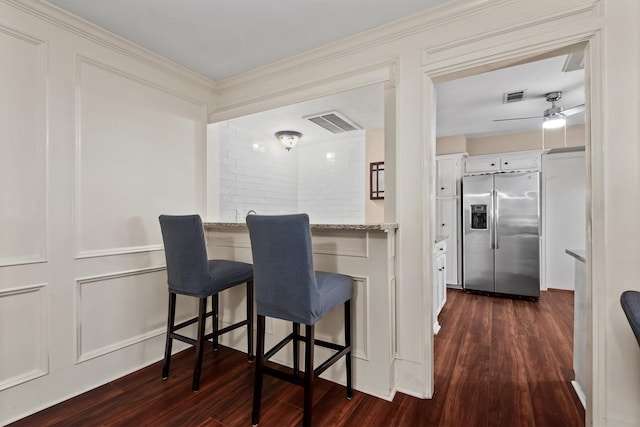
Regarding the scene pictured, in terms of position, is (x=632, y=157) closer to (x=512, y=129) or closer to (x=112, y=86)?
(x=112, y=86)

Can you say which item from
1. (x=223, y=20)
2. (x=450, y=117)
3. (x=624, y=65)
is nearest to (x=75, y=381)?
(x=223, y=20)

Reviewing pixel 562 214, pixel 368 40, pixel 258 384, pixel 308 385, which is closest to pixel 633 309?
pixel 308 385

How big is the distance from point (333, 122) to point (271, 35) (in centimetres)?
127

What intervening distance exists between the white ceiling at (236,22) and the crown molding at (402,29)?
5 centimetres

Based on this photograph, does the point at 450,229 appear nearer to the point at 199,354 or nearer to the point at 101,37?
the point at 199,354

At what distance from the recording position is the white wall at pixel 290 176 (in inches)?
124

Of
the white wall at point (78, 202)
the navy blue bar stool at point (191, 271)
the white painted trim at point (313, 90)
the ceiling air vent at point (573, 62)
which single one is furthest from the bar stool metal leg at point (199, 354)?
the ceiling air vent at point (573, 62)

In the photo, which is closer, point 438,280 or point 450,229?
point 438,280

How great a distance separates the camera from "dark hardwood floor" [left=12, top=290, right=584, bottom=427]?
5.42 ft

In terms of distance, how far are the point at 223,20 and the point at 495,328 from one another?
3.55 meters

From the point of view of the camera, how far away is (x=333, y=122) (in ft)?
10.6

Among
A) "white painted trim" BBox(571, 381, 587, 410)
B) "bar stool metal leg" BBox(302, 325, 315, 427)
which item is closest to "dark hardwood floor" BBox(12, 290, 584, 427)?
"white painted trim" BBox(571, 381, 587, 410)

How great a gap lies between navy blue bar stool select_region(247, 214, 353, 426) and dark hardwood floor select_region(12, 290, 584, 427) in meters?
0.27

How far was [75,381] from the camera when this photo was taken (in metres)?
1.89
